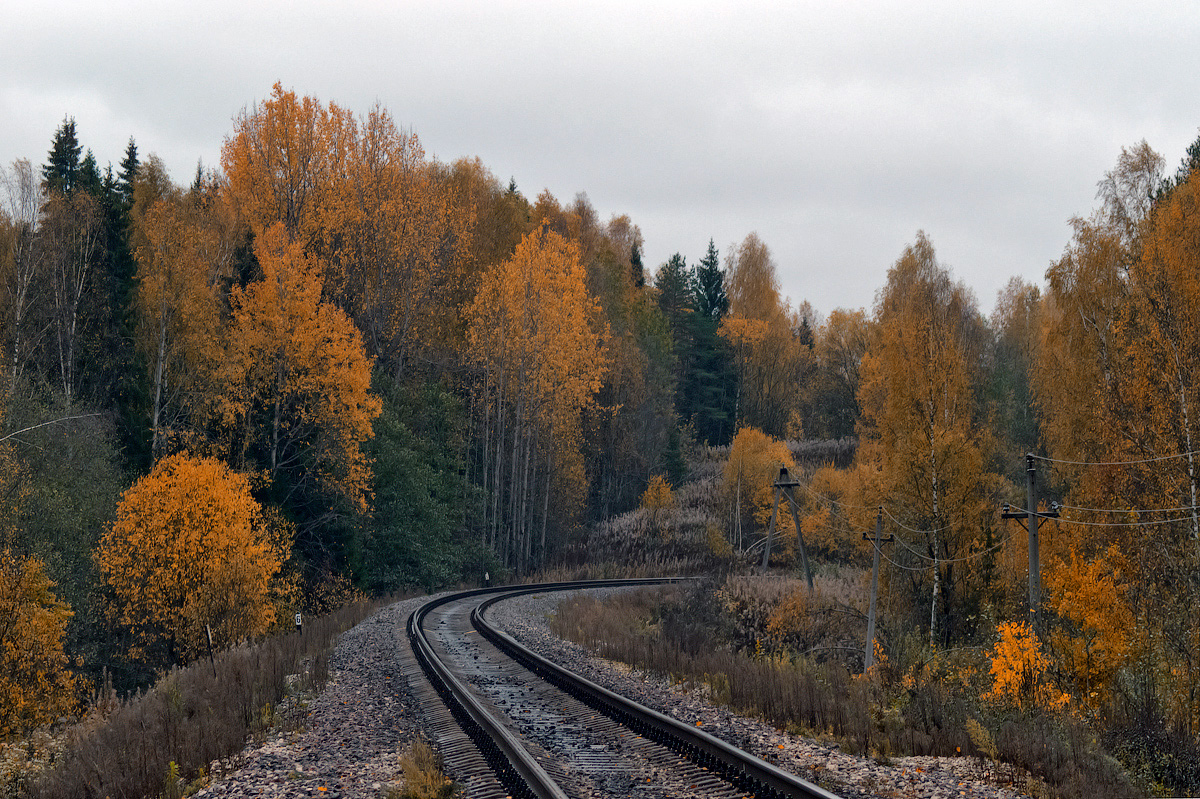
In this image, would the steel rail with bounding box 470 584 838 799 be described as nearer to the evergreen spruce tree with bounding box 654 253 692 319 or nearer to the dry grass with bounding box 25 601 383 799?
the dry grass with bounding box 25 601 383 799

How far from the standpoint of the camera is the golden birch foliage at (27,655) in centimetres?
1820

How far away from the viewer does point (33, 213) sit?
33.3m

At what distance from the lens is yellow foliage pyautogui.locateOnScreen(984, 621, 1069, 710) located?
1177 centimetres

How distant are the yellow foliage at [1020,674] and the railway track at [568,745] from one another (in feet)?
18.1

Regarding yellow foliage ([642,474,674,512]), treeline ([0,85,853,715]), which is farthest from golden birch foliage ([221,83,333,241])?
yellow foliage ([642,474,674,512])

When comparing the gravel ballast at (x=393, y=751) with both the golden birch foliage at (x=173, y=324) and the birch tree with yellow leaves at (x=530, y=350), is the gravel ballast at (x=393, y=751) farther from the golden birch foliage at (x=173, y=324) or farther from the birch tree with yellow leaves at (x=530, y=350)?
the birch tree with yellow leaves at (x=530, y=350)

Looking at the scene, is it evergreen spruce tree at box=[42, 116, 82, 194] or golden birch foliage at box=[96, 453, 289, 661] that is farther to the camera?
evergreen spruce tree at box=[42, 116, 82, 194]

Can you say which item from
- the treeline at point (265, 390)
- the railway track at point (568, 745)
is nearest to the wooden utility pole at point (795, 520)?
the treeline at point (265, 390)

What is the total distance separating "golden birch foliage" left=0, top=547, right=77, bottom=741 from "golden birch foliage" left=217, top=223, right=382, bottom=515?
9.28 meters

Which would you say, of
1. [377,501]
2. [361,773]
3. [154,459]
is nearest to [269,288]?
[154,459]

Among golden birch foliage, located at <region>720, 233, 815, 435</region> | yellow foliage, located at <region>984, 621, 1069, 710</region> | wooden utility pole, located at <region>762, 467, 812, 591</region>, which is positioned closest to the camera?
yellow foliage, located at <region>984, 621, 1069, 710</region>

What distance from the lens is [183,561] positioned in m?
23.2

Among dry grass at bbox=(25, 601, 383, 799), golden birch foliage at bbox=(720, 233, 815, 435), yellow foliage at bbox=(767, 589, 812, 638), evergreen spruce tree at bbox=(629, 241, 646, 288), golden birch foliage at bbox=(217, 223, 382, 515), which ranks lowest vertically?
yellow foliage at bbox=(767, 589, 812, 638)

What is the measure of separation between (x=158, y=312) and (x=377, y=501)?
34.6 ft
